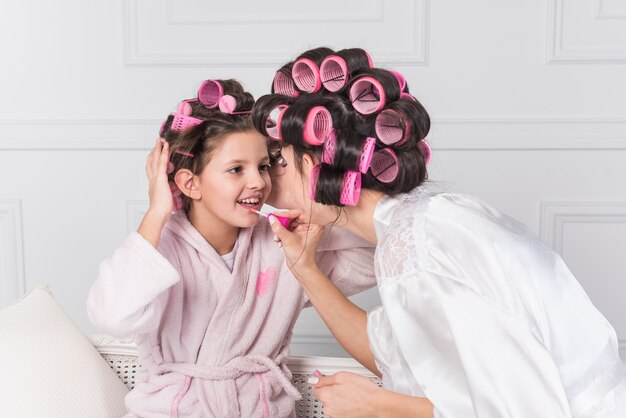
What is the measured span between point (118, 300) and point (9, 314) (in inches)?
16.3

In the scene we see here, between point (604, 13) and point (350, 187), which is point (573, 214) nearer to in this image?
point (604, 13)

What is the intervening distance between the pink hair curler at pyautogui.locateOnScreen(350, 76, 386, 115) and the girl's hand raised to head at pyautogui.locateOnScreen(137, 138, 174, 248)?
1.42ft

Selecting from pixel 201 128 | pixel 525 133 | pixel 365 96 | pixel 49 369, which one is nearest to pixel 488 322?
pixel 365 96

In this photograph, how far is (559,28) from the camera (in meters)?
2.20

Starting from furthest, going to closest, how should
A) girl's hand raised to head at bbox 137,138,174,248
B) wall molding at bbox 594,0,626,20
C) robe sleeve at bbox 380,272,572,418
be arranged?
wall molding at bbox 594,0,626,20
girl's hand raised to head at bbox 137,138,174,248
robe sleeve at bbox 380,272,572,418

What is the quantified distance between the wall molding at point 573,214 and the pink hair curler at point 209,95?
1187 millimetres

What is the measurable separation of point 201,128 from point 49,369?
60 cm

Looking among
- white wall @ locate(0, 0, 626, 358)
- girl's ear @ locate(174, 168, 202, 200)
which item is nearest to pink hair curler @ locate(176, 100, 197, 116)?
girl's ear @ locate(174, 168, 202, 200)

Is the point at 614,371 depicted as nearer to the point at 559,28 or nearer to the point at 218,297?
the point at 218,297

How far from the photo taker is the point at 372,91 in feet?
4.05

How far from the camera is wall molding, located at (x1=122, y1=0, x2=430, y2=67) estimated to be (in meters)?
2.21

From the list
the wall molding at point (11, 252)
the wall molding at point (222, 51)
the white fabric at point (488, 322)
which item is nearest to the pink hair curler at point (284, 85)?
the white fabric at point (488, 322)

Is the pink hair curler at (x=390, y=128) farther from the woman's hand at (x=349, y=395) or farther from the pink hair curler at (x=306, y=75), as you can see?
the woman's hand at (x=349, y=395)

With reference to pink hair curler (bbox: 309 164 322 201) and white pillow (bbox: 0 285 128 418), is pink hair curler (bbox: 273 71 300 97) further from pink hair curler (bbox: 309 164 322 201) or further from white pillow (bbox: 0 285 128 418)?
white pillow (bbox: 0 285 128 418)
